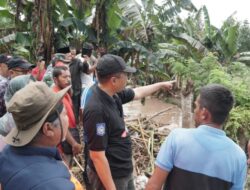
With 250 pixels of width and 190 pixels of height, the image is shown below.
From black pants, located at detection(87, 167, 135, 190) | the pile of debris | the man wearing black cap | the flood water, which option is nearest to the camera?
black pants, located at detection(87, 167, 135, 190)

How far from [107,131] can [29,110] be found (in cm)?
114

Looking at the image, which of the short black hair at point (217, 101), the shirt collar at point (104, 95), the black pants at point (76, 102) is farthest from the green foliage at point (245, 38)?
the short black hair at point (217, 101)

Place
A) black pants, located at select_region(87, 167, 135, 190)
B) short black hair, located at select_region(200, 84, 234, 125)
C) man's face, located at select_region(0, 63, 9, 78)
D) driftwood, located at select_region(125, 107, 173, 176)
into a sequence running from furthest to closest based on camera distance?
driftwood, located at select_region(125, 107, 173, 176), man's face, located at select_region(0, 63, 9, 78), black pants, located at select_region(87, 167, 135, 190), short black hair, located at select_region(200, 84, 234, 125)

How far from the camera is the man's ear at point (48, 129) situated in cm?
149

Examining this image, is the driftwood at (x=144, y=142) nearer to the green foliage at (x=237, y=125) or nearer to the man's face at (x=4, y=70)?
the green foliage at (x=237, y=125)

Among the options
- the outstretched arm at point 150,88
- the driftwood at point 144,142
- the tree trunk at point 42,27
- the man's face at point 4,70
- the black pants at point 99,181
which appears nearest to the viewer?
the black pants at point 99,181

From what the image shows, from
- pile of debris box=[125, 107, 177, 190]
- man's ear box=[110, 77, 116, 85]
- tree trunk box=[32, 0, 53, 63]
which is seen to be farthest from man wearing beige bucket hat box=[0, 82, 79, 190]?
tree trunk box=[32, 0, 53, 63]

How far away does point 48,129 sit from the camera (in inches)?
59.2

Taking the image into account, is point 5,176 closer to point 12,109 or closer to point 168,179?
point 12,109

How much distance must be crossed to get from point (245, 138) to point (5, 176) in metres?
5.60

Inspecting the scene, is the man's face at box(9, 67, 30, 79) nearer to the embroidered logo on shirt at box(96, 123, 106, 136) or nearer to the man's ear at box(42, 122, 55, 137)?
the embroidered logo on shirt at box(96, 123, 106, 136)

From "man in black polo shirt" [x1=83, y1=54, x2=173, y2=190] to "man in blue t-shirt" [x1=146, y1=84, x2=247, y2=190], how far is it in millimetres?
595

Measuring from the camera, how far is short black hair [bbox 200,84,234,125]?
1.91 meters

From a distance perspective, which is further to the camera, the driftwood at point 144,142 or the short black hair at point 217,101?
the driftwood at point 144,142
